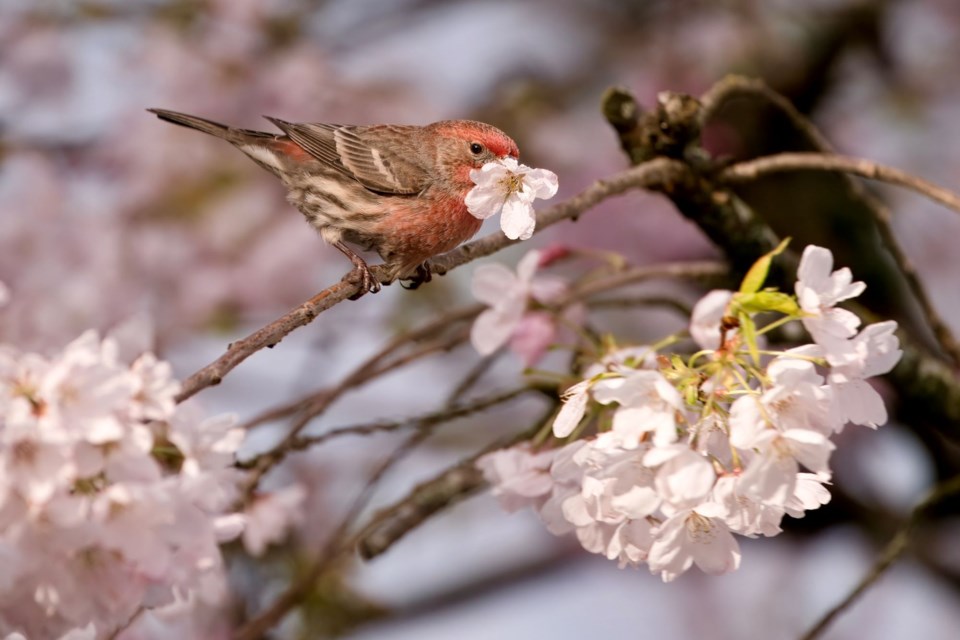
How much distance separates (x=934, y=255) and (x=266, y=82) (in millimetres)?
5410

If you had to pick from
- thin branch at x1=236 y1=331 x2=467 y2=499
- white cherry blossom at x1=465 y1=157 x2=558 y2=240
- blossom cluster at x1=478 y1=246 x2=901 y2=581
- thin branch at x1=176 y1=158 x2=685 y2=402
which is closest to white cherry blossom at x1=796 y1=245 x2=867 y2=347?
blossom cluster at x1=478 y1=246 x2=901 y2=581

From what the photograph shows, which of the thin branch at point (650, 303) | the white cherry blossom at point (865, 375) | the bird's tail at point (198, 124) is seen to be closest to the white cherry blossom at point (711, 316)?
the white cherry blossom at point (865, 375)

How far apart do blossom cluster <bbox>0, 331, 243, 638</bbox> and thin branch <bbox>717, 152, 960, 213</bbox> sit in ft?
4.26

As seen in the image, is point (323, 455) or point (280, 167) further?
point (323, 455)

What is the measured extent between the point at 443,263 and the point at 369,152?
2.21ft

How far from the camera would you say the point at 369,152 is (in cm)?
290

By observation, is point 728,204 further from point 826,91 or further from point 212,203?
point 212,203

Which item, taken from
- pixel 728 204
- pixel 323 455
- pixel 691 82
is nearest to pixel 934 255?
pixel 691 82

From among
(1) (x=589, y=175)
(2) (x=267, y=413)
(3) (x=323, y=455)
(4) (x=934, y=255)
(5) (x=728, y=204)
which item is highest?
(5) (x=728, y=204)

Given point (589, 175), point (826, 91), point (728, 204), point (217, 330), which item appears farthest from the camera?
point (589, 175)

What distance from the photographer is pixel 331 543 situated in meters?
3.10

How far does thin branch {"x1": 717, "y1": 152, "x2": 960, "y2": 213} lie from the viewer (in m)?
2.34

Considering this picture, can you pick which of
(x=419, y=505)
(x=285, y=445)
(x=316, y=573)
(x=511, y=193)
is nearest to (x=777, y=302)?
(x=511, y=193)

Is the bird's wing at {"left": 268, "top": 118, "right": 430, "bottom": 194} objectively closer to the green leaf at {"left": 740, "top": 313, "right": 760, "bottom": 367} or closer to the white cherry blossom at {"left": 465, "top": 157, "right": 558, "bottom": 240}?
the white cherry blossom at {"left": 465, "top": 157, "right": 558, "bottom": 240}
